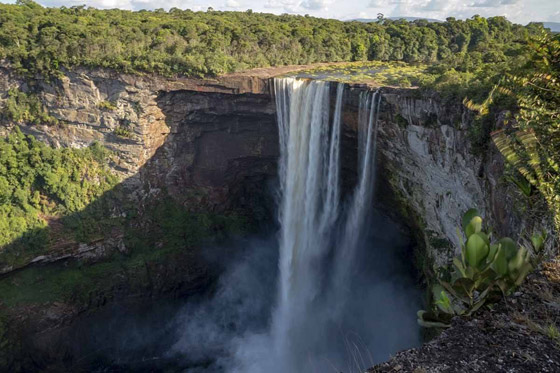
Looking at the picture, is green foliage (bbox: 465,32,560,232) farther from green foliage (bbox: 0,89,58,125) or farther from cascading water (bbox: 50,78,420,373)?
green foliage (bbox: 0,89,58,125)

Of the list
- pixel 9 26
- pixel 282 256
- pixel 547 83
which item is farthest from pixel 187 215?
pixel 547 83

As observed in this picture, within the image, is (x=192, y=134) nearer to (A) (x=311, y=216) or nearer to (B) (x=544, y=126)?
(A) (x=311, y=216)

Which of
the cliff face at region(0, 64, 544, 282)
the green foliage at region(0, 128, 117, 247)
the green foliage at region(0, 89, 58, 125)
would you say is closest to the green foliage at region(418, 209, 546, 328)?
the cliff face at region(0, 64, 544, 282)

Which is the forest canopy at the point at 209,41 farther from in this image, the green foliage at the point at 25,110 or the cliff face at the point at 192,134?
the green foliage at the point at 25,110

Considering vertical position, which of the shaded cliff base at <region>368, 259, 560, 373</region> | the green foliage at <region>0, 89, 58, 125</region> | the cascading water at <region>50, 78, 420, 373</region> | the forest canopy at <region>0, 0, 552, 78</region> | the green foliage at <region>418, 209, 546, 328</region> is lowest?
the cascading water at <region>50, 78, 420, 373</region>

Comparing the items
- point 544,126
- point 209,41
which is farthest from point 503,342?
point 209,41

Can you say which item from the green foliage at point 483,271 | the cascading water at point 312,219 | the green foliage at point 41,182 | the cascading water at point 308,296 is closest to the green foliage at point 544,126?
the green foliage at point 483,271
